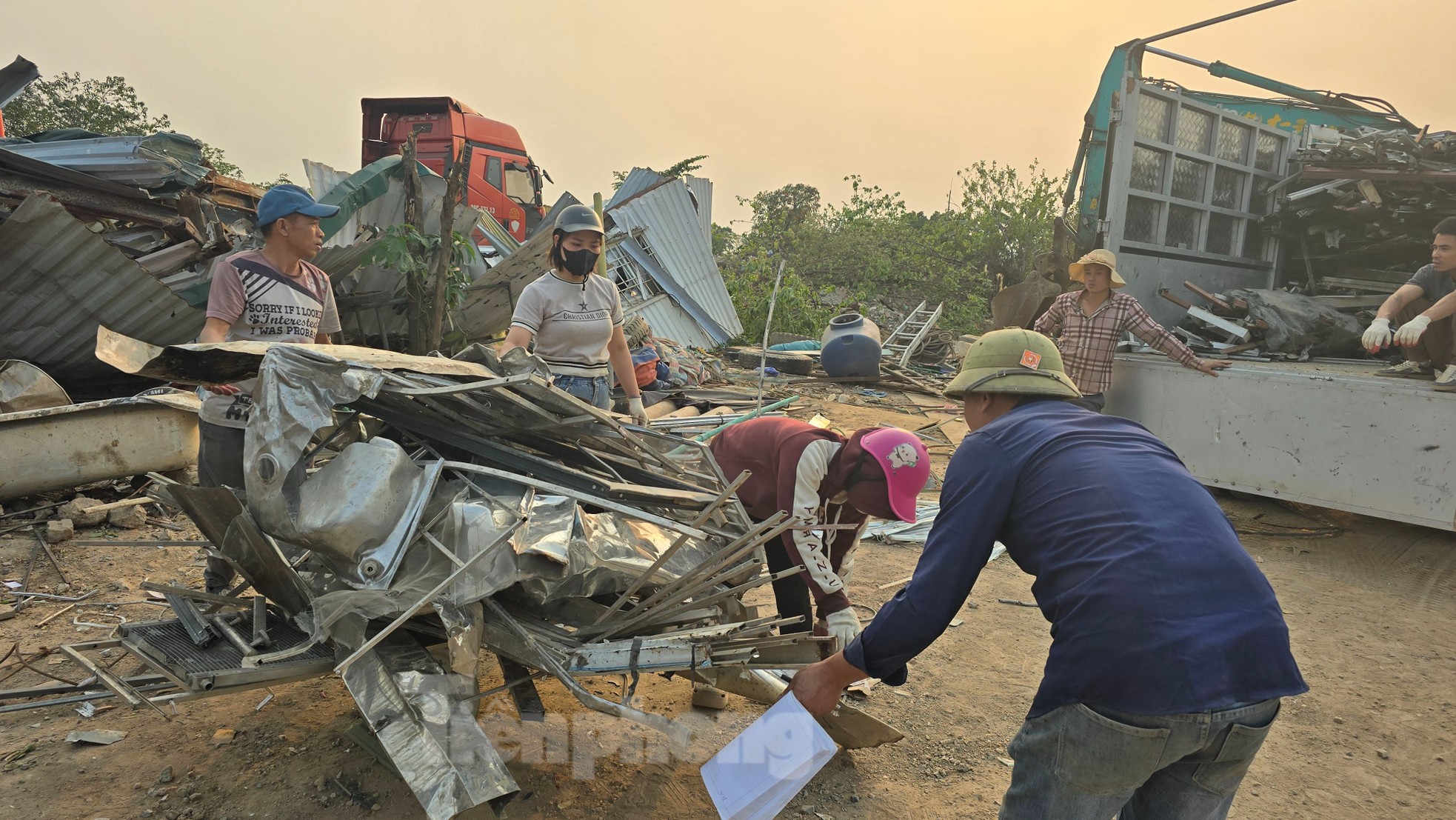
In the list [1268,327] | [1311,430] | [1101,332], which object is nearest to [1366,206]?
[1268,327]

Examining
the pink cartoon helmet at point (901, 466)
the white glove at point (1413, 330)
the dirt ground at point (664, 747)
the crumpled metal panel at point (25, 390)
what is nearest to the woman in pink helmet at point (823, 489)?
the pink cartoon helmet at point (901, 466)

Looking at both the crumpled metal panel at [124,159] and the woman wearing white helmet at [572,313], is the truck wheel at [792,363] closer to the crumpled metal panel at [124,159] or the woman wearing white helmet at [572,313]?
the crumpled metal panel at [124,159]

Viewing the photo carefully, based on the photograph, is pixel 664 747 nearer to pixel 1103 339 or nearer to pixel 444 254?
pixel 1103 339

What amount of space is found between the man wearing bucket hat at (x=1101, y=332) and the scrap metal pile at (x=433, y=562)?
394 cm

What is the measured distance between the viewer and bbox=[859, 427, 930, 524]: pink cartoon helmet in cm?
254

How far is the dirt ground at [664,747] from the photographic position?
2.46 meters

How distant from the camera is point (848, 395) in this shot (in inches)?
422

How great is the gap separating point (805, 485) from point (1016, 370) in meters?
0.98

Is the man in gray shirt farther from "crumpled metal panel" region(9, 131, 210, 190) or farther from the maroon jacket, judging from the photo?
"crumpled metal panel" region(9, 131, 210, 190)

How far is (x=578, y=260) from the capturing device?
3803 mm

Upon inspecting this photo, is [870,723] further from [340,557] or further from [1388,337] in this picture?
[1388,337]

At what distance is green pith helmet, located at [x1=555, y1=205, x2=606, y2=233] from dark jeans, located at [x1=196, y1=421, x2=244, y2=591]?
5.55ft

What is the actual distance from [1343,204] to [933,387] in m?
5.39

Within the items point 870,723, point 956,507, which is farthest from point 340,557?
point 870,723
